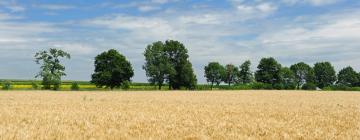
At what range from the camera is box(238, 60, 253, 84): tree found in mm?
145000

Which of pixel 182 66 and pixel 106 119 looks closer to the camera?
pixel 106 119

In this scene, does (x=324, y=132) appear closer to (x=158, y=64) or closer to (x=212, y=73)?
(x=158, y=64)

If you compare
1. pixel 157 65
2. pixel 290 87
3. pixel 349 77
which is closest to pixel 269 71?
pixel 290 87

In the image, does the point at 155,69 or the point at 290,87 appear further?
the point at 290,87

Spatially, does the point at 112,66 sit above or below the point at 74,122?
above

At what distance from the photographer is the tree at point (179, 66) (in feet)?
328

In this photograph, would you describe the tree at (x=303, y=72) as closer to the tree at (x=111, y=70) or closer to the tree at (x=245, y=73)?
the tree at (x=245, y=73)

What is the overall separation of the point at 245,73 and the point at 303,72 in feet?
70.0

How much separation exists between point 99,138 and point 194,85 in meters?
91.6

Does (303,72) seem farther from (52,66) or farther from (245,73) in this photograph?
(52,66)

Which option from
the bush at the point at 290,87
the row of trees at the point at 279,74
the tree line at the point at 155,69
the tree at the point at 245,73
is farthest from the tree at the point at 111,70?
the tree at the point at 245,73

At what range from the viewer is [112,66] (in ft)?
302

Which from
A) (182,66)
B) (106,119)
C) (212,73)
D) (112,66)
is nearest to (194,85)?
(182,66)

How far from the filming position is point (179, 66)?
101812 millimetres
